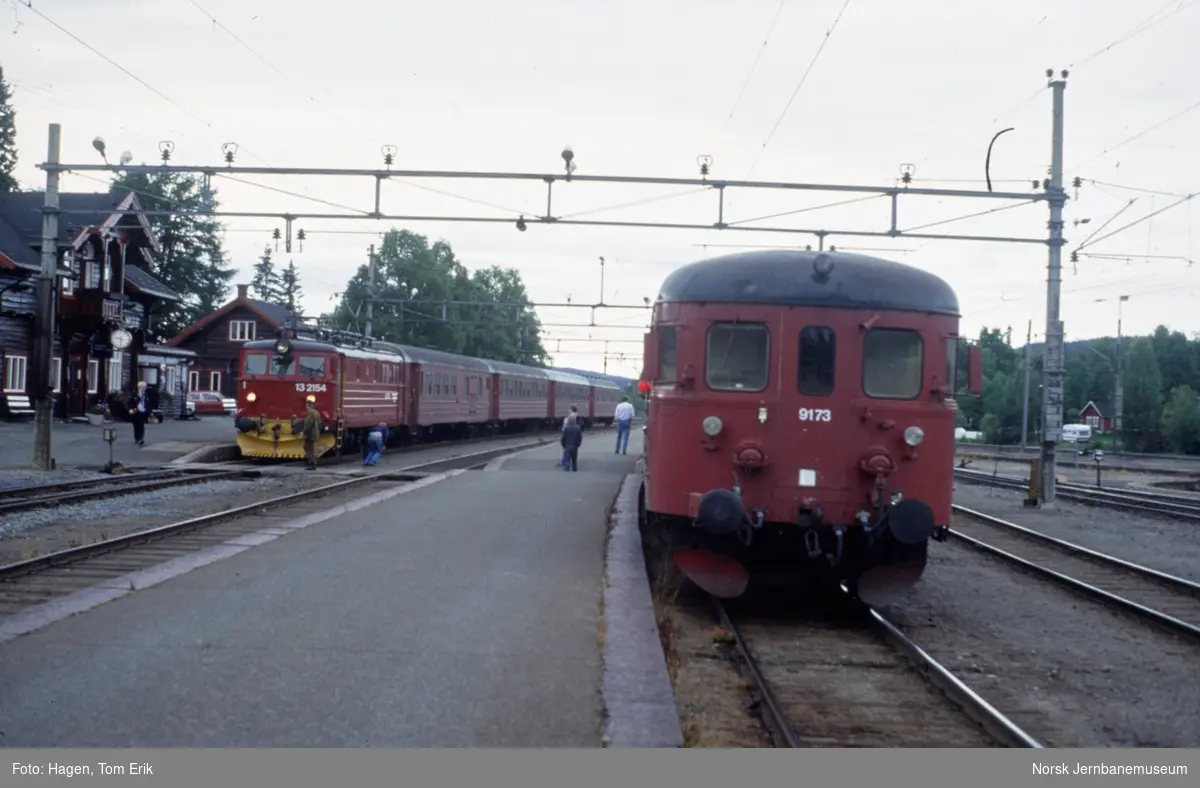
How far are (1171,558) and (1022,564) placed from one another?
2.65m

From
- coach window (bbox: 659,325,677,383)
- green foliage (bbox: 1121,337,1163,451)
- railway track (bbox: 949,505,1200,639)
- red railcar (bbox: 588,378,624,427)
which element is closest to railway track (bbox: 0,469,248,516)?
coach window (bbox: 659,325,677,383)

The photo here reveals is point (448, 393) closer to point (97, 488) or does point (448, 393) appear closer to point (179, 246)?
point (97, 488)

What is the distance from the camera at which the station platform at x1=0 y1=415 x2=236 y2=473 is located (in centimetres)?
2467

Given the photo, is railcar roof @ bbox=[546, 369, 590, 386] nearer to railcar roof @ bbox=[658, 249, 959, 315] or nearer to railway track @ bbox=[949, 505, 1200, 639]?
railway track @ bbox=[949, 505, 1200, 639]

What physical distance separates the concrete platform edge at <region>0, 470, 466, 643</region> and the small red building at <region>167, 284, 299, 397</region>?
4790cm

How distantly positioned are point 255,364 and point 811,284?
2007 cm

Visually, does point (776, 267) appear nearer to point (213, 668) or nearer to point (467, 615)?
point (467, 615)

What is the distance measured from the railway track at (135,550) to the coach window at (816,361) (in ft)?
18.5

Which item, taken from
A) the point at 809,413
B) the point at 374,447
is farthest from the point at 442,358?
the point at 809,413

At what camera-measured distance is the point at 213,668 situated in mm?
6562

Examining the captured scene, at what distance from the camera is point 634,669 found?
22.7 ft

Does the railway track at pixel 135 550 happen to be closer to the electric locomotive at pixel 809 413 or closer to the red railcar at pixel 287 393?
the electric locomotive at pixel 809 413

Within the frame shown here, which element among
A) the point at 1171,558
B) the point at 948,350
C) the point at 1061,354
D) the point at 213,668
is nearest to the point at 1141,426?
the point at 1061,354
